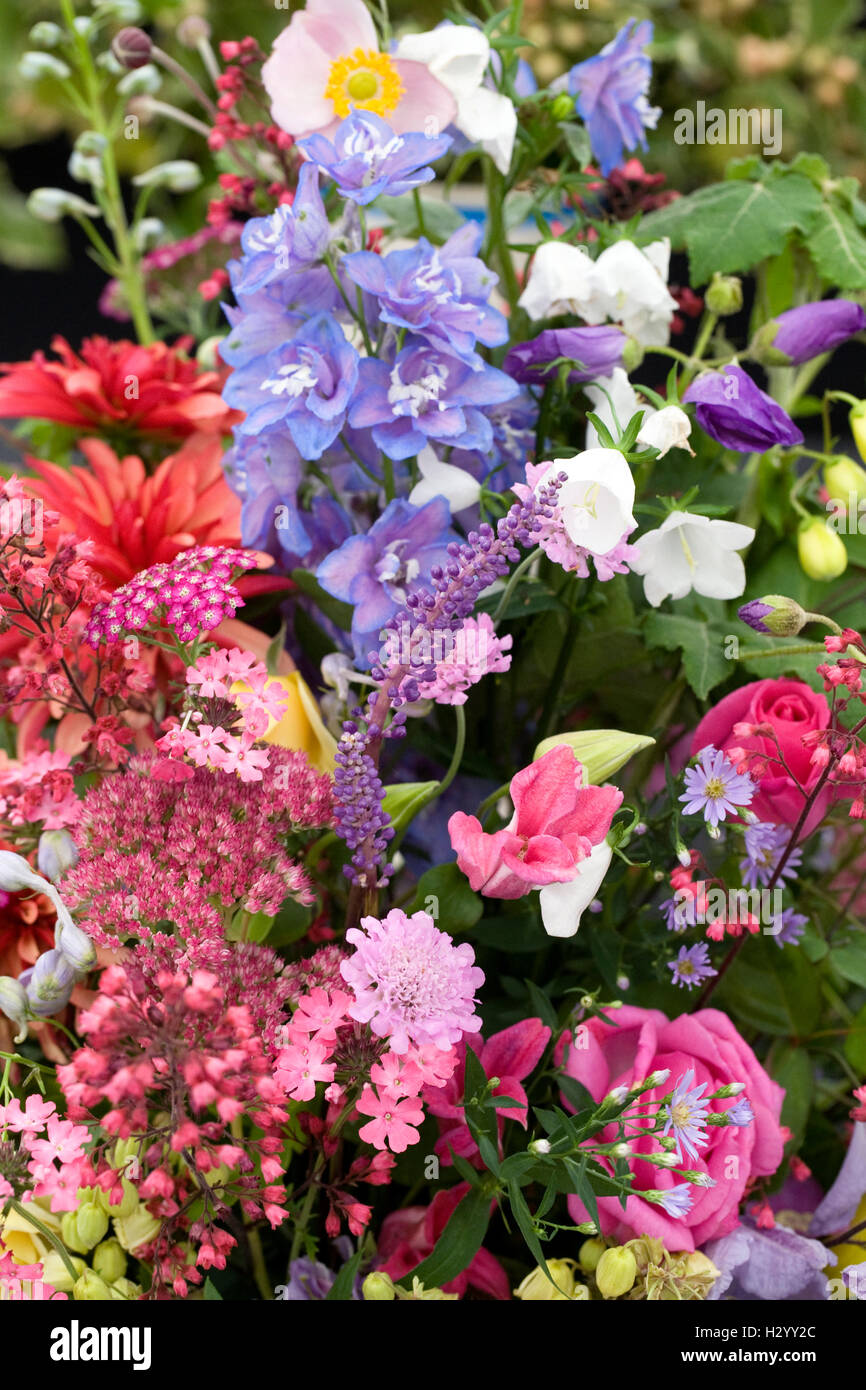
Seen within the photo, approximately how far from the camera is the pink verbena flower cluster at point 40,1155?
0.39 meters

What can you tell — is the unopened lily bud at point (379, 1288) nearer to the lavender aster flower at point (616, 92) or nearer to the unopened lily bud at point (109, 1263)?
the unopened lily bud at point (109, 1263)

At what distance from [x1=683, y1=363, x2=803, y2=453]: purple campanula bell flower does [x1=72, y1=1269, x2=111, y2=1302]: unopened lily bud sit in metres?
0.40

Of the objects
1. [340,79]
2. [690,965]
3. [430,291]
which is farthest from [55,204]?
[690,965]

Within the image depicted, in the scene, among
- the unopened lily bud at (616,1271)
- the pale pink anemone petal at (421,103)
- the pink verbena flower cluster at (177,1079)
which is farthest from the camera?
the pale pink anemone petal at (421,103)

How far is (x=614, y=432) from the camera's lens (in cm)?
51

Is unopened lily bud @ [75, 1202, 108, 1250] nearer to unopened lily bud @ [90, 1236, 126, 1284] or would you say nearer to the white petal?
unopened lily bud @ [90, 1236, 126, 1284]

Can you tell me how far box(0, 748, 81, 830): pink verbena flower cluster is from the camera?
46 centimetres

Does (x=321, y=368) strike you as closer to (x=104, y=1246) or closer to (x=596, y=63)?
(x=596, y=63)

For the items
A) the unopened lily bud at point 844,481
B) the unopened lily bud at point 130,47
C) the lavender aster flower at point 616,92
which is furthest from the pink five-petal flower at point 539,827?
the unopened lily bud at point 130,47

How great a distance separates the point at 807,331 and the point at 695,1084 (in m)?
0.33

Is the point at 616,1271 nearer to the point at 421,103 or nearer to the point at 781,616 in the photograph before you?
the point at 781,616

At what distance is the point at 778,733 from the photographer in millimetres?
474

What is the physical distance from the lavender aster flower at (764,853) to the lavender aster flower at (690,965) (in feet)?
0.12
